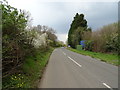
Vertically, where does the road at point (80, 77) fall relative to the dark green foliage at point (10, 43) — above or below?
below

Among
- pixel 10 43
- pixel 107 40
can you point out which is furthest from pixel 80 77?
pixel 107 40

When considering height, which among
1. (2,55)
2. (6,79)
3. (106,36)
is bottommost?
(6,79)

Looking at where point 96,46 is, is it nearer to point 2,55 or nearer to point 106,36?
point 106,36

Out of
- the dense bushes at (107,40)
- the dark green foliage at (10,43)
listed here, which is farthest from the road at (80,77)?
the dense bushes at (107,40)

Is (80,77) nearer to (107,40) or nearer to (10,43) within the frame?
(10,43)

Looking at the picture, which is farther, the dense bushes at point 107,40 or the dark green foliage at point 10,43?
the dense bushes at point 107,40

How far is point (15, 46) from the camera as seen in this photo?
707 centimetres

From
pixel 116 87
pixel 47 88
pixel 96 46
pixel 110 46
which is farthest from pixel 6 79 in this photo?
pixel 96 46

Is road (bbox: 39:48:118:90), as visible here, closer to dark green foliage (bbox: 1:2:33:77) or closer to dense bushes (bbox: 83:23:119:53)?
dark green foliage (bbox: 1:2:33:77)

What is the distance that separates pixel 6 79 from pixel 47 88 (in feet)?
6.49

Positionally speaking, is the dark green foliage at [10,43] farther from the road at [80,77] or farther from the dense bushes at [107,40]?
the dense bushes at [107,40]

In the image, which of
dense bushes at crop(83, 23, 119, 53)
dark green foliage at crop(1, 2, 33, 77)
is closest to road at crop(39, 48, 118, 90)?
dark green foliage at crop(1, 2, 33, 77)

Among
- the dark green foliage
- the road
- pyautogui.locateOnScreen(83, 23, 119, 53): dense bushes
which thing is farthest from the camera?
pyautogui.locateOnScreen(83, 23, 119, 53): dense bushes

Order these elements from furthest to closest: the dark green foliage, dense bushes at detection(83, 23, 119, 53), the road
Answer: dense bushes at detection(83, 23, 119, 53) → the road → the dark green foliage
